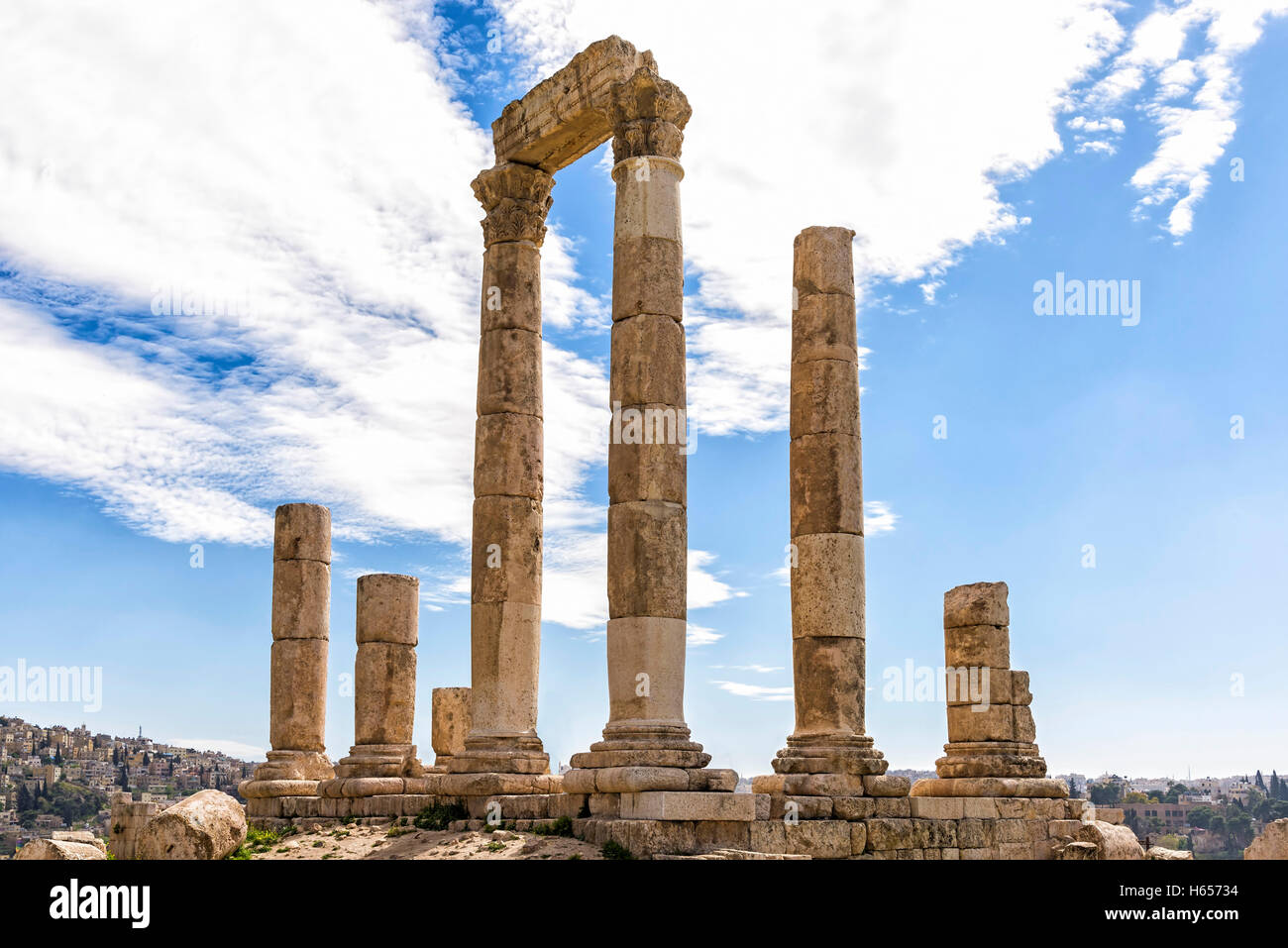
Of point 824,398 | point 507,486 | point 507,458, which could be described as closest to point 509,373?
point 507,458

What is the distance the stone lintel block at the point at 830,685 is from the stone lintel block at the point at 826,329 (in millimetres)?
4894

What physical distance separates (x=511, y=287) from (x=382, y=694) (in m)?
7.96

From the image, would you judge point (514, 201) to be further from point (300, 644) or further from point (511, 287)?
point (300, 644)

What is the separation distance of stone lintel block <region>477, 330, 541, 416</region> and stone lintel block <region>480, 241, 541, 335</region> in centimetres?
20

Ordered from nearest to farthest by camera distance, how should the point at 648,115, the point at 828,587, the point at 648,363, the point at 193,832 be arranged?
the point at 193,832 → the point at 648,363 → the point at 648,115 → the point at 828,587

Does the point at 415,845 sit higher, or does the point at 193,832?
the point at 193,832

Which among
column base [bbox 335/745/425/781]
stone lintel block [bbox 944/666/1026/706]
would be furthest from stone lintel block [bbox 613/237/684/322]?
stone lintel block [bbox 944/666/1026/706]

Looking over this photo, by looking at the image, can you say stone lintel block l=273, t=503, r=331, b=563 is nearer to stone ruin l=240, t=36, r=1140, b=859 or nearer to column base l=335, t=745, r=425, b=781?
stone ruin l=240, t=36, r=1140, b=859

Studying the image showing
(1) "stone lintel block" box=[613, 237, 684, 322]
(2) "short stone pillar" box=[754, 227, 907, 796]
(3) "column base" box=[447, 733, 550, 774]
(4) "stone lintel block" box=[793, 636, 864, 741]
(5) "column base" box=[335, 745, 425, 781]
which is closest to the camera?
(1) "stone lintel block" box=[613, 237, 684, 322]

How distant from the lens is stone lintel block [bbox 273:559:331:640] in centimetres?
2742

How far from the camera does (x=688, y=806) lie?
18234mm

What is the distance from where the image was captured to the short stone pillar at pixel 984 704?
2586 centimetres
